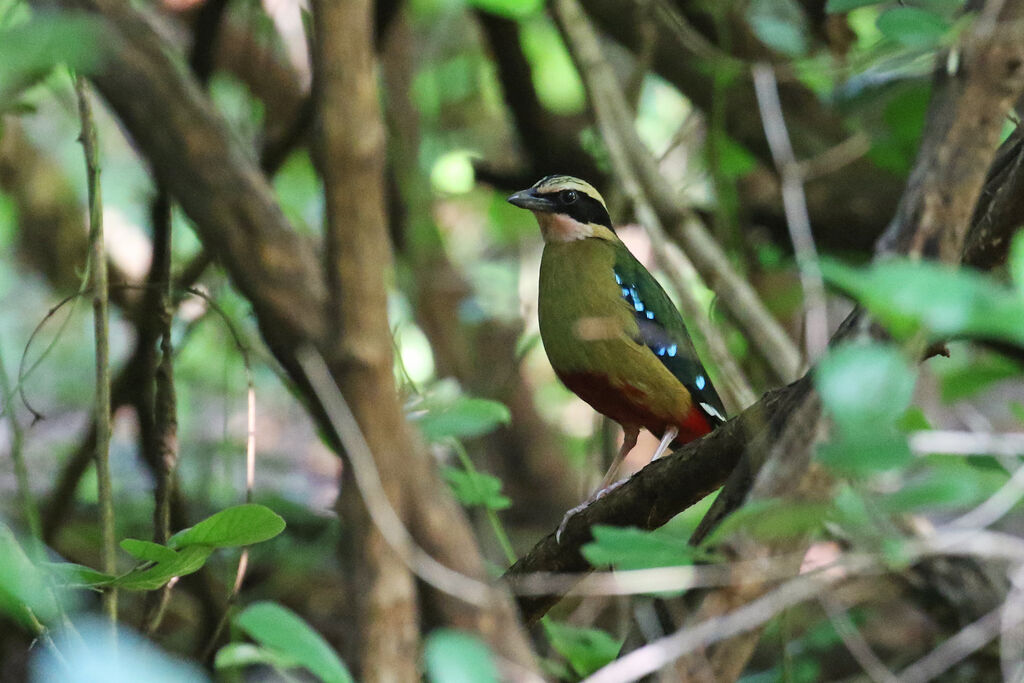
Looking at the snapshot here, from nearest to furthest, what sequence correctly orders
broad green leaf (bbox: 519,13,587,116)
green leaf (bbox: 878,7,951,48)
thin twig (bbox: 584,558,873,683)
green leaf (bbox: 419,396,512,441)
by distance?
1. thin twig (bbox: 584,558,873,683)
2. green leaf (bbox: 878,7,951,48)
3. green leaf (bbox: 419,396,512,441)
4. broad green leaf (bbox: 519,13,587,116)

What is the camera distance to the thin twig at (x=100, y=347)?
2.75 metres

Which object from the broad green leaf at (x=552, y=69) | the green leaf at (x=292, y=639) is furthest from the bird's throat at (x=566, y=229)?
the green leaf at (x=292, y=639)

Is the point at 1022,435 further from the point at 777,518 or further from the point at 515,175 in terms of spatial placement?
the point at 515,175

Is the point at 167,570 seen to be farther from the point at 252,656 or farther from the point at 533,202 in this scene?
the point at 533,202

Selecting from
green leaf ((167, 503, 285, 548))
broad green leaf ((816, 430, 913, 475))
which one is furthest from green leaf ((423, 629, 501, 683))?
green leaf ((167, 503, 285, 548))

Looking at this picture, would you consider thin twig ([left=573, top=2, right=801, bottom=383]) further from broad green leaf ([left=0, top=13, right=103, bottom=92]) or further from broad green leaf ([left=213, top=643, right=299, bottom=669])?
broad green leaf ([left=0, top=13, right=103, bottom=92])

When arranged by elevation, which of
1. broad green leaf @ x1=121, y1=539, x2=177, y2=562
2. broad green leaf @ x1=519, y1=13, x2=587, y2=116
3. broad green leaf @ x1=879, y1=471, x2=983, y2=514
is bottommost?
broad green leaf @ x1=879, y1=471, x2=983, y2=514

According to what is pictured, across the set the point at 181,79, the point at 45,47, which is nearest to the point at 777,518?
the point at 181,79

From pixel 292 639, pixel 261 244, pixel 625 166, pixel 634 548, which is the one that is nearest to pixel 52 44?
pixel 261 244

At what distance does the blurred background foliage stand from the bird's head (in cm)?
46

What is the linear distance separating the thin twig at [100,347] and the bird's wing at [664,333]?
2089mm

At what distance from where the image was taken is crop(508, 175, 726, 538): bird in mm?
4207

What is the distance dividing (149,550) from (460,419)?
2.32 feet

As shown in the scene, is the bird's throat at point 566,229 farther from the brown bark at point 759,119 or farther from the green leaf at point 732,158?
the brown bark at point 759,119
